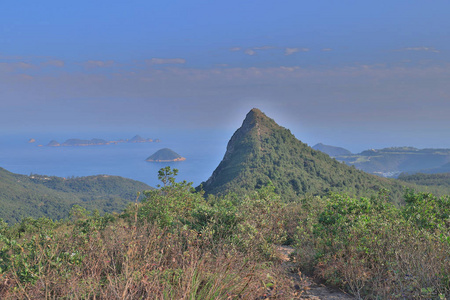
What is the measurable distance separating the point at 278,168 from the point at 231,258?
7060cm

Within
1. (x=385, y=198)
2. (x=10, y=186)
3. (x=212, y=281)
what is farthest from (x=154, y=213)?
(x=10, y=186)

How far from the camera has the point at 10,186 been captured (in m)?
109

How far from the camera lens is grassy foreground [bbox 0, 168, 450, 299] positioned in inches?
121

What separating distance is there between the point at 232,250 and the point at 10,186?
129696 mm

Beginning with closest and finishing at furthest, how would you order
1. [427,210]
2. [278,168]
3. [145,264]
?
1. [145,264]
2. [427,210]
3. [278,168]

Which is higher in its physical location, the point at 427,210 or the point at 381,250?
the point at 427,210

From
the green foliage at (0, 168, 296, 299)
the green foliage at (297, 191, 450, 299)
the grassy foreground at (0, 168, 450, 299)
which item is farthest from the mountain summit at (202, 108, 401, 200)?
the green foliage at (0, 168, 296, 299)

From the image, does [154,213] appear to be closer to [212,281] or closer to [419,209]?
[212,281]

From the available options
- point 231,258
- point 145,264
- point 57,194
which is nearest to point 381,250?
point 231,258

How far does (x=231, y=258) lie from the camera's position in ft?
11.5

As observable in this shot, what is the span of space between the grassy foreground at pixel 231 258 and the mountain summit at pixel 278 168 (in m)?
54.6

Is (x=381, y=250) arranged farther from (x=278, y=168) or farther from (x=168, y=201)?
(x=278, y=168)

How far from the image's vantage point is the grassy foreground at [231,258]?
3.07 m

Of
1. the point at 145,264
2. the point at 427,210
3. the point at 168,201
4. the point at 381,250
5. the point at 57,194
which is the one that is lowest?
the point at 57,194
